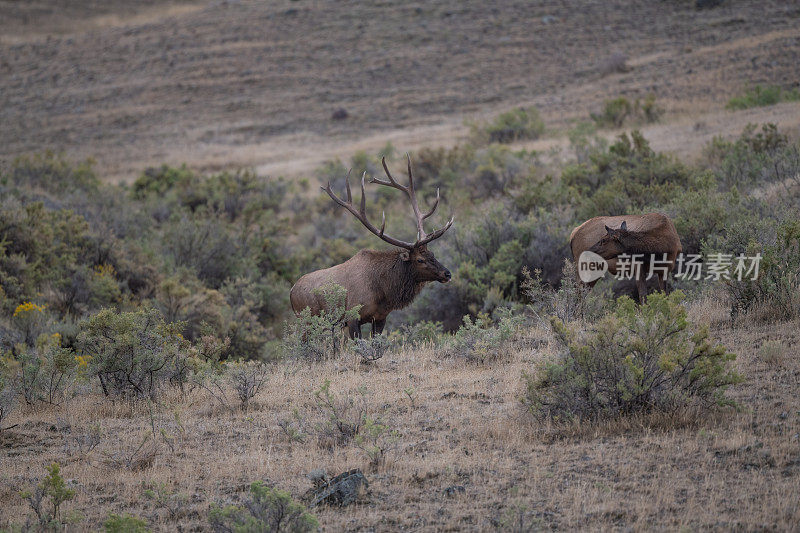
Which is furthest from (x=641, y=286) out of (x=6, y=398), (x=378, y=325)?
(x=6, y=398)

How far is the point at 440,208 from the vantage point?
64.5ft

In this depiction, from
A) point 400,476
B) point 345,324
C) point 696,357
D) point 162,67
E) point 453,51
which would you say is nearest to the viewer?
point 400,476

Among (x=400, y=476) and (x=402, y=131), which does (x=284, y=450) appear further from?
(x=402, y=131)

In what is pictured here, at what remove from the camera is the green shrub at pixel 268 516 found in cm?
481

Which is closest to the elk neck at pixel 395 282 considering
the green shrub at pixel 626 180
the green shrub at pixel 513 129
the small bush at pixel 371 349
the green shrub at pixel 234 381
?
the small bush at pixel 371 349

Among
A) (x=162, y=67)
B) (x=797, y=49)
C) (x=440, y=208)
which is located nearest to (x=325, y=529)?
(x=440, y=208)

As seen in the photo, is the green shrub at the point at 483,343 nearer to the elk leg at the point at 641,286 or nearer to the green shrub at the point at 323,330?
the green shrub at the point at 323,330

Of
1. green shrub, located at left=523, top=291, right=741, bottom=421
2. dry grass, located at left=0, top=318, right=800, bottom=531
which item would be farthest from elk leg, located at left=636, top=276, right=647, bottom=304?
green shrub, located at left=523, top=291, right=741, bottom=421

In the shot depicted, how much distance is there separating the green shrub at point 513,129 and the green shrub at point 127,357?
22502 mm

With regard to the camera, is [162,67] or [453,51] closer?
[453,51]

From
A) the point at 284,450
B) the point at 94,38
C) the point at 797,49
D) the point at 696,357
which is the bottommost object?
the point at 284,450

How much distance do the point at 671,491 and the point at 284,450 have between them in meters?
3.17

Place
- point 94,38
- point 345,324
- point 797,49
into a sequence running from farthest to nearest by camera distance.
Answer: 1. point 94,38
2. point 797,49
3. point 345,324

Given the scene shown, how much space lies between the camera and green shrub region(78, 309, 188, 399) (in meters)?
8.30
